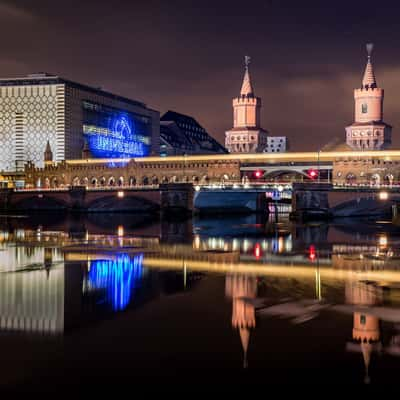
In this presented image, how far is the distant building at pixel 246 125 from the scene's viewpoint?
132250mm

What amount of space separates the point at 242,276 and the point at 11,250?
55.7 feet

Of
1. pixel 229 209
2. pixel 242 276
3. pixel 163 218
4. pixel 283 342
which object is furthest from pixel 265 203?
pixel 283 342

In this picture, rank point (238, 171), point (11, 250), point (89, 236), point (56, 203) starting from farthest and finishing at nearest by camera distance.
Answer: point (238, 171), point (56, 203), point (89, 236), point (11, 250)

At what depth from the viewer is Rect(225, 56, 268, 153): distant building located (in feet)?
434

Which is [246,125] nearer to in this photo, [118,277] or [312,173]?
[312,173]

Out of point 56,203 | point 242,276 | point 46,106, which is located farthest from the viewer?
point 46,106

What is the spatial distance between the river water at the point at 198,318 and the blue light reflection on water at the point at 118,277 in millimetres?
47

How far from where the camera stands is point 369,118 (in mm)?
124000

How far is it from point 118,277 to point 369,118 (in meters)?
105

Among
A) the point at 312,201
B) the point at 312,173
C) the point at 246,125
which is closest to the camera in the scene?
the point at 312,201

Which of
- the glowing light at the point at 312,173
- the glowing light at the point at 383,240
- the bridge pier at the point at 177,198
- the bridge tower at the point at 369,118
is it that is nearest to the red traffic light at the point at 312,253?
the glowing light at the point at 383,240

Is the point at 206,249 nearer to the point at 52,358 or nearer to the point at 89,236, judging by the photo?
the point at 89,236

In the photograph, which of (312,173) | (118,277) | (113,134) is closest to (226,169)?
(312,173)

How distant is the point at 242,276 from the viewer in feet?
89.5
